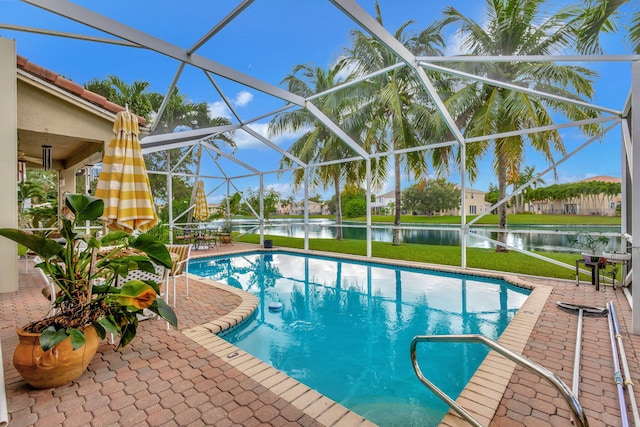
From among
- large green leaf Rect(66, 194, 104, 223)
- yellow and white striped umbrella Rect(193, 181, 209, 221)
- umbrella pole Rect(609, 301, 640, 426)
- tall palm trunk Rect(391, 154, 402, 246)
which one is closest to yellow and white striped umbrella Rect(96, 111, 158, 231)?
large green leaf Rect(66, 194, 104, 223)

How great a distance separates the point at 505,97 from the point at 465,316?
8.42 m

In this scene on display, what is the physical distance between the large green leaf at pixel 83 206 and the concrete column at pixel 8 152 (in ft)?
12.5

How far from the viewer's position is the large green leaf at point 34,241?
2.51 meters

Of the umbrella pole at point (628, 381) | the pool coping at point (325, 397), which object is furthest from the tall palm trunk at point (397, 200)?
the umbrella pole at point (628, 381)

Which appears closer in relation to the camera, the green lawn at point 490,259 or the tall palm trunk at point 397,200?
the green lawn at point 490,259

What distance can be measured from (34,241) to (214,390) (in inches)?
77.8

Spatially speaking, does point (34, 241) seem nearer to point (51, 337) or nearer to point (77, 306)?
point (77, 306)

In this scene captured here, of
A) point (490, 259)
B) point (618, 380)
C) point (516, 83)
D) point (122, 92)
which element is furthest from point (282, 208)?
point (618, 380)

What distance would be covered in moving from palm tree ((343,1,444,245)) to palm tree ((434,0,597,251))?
156cm

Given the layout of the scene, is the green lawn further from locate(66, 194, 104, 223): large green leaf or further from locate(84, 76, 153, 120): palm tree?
locate(84, 76, 153, 120): palm tree

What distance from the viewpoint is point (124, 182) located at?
4023 mm

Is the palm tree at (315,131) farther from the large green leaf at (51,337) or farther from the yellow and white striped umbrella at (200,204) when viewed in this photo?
the large green leaf at (51,337)

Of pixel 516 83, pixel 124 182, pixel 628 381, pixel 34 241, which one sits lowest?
pixel 628 381

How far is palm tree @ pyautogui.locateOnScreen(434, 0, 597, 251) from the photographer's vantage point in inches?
351
